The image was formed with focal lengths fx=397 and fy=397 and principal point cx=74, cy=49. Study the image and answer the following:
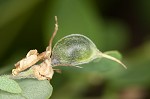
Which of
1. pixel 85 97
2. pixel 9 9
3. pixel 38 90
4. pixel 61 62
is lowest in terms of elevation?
pixel 85 97

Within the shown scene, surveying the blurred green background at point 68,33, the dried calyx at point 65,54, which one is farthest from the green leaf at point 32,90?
the blurred green background at point 68,33

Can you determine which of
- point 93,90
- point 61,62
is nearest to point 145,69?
point 93,90

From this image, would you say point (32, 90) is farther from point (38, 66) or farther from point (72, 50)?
point (72, 50)

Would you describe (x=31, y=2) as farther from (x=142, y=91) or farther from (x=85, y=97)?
(x=142, y=91)

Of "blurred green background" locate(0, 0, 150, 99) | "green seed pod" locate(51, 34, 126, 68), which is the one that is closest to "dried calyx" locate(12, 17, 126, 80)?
"green seed pod" locate(51, 34, 126, 68)

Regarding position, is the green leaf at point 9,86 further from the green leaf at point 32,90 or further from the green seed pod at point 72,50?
the green seed pod at point 72,50

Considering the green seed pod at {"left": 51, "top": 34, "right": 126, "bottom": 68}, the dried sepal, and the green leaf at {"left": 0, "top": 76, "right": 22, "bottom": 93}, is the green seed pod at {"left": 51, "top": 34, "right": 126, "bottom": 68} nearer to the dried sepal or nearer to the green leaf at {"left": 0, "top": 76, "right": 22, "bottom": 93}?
the dried sepal
